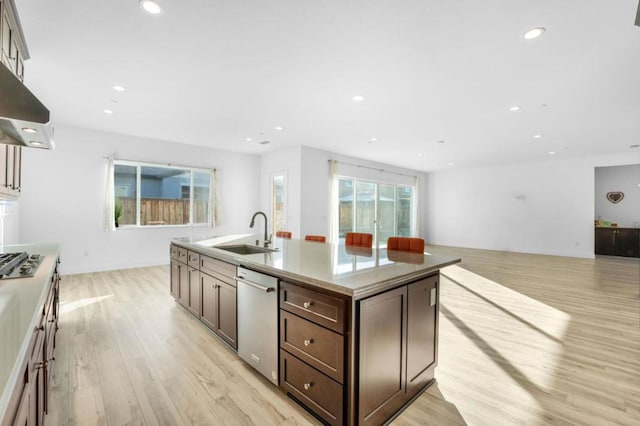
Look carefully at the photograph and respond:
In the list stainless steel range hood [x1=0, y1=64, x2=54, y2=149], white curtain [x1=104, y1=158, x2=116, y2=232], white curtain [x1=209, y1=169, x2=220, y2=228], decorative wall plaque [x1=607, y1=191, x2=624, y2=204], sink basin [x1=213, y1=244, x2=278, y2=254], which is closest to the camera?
stainless steel range hood [x1=0, y1=64, x2=54, y2=149]

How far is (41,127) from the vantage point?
154cm

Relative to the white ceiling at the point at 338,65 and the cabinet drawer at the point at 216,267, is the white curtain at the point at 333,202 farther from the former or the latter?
the cabinet drawer at the point at 216,267

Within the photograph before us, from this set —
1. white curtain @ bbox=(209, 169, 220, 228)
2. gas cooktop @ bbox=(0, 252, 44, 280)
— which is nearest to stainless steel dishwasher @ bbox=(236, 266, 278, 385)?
gas cooktop @ bbox=(0, 252, 44, 280)

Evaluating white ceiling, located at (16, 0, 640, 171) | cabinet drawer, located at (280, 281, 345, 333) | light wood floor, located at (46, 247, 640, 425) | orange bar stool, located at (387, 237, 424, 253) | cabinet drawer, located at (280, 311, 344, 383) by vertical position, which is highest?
white ceiling, located at (16, 0, 640, 171)

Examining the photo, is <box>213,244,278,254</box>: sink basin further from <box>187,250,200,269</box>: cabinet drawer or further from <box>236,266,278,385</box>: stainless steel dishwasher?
<box>236,266,278,385</box>: stainless steel dishwasher

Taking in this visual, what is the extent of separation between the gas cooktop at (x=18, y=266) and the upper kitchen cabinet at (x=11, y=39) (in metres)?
1.29

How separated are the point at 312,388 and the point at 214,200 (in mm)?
6144

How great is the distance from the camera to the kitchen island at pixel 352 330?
4.90ft

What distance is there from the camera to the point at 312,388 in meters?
1.69

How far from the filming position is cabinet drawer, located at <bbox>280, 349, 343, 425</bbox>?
155 cm

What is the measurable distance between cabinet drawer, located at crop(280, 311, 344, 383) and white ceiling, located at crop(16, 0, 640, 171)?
225cm

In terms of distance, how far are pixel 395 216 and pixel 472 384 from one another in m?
8.08

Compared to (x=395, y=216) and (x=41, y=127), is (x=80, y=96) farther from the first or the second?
(x=395, y=216)

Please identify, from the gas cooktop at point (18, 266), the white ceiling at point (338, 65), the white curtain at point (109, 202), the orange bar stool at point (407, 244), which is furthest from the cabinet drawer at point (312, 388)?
the white curtain at point (109, 202)
